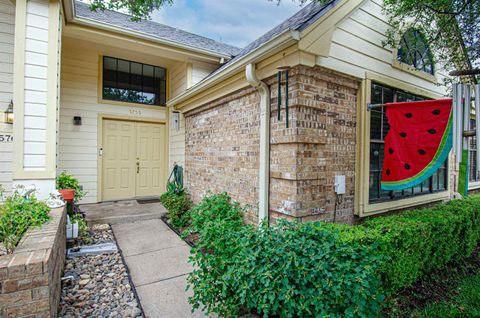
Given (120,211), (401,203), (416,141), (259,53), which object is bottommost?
(120,211)

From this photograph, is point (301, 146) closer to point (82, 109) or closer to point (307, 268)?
point (307, 268)

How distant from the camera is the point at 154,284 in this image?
112 inches

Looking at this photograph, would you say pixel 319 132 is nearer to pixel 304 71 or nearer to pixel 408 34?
pixel 304 71

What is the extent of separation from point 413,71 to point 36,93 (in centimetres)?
622

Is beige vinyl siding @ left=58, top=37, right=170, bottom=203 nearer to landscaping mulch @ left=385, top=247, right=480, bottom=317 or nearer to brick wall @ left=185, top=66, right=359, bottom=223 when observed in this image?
brick wall @ left=185, top=66, right=359, bottom=223

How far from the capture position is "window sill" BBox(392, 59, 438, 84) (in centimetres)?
411

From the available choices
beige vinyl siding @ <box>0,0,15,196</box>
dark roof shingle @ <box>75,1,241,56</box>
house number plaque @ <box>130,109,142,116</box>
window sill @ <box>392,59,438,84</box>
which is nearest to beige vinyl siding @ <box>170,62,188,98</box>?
dark roof shingle @ <box>75,1,241,56</box>

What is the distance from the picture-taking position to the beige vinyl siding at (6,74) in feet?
14.4

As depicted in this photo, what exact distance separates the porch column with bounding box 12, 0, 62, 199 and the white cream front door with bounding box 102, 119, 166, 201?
285cm

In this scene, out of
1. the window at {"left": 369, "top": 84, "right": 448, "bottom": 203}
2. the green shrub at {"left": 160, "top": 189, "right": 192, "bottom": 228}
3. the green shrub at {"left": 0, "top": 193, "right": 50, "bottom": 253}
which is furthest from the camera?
the green shrub at {"left": 160, "top": 189, "right": 192, "bottom": 228}

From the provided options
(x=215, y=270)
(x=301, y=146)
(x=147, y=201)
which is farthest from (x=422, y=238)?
(x=147, y=201)

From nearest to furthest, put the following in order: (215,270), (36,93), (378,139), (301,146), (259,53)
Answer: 1. (215,270)
2. (301,146)
3. (259,53)
4. (36,93)
5. (378,139)

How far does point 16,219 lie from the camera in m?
2.36

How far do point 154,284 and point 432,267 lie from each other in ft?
12.0
